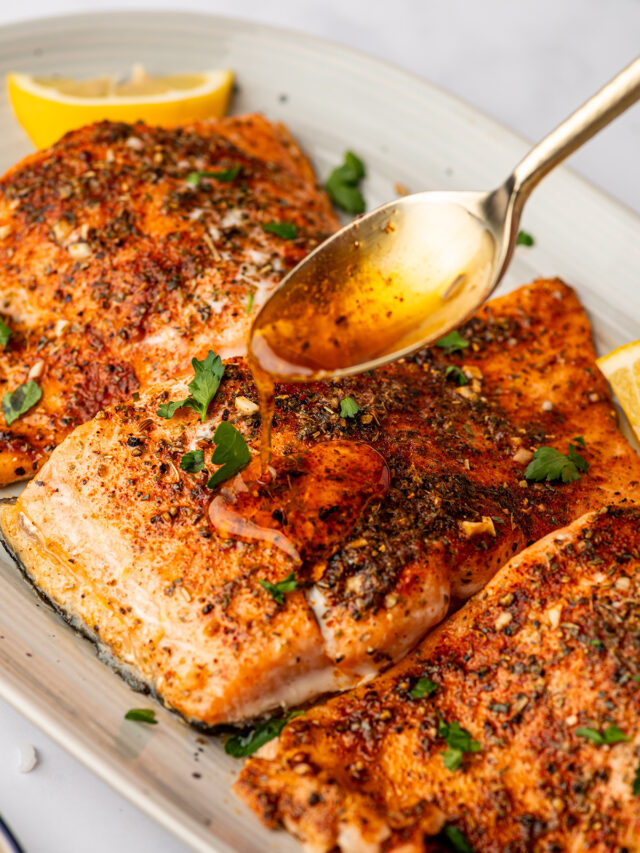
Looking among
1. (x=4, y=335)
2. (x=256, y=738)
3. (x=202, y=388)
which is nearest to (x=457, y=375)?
(x=202, y=388)

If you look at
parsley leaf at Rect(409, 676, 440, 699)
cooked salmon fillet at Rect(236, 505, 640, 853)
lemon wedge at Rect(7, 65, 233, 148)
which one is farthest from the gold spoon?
lemon wedge at Rect(7, 65, 233, 148)

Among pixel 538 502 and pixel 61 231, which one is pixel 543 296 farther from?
pixel 61 231

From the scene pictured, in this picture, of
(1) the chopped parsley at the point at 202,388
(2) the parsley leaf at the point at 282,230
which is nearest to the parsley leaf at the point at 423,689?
(1) the chopped parsley at the point at 202,388

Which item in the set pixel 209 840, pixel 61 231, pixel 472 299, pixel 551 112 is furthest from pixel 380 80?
pixel 209 840

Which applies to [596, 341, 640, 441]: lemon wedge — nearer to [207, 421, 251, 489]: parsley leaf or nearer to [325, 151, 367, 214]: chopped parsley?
[325, 151, 367, 214]: chopped parsley

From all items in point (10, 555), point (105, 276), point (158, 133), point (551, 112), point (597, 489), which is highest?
point (551, 112)

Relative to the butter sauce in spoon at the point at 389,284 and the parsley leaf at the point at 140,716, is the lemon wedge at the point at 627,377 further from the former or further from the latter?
the parsley leaf at the point at 140,716

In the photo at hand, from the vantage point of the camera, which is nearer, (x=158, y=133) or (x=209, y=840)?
(x=209, y=840)
